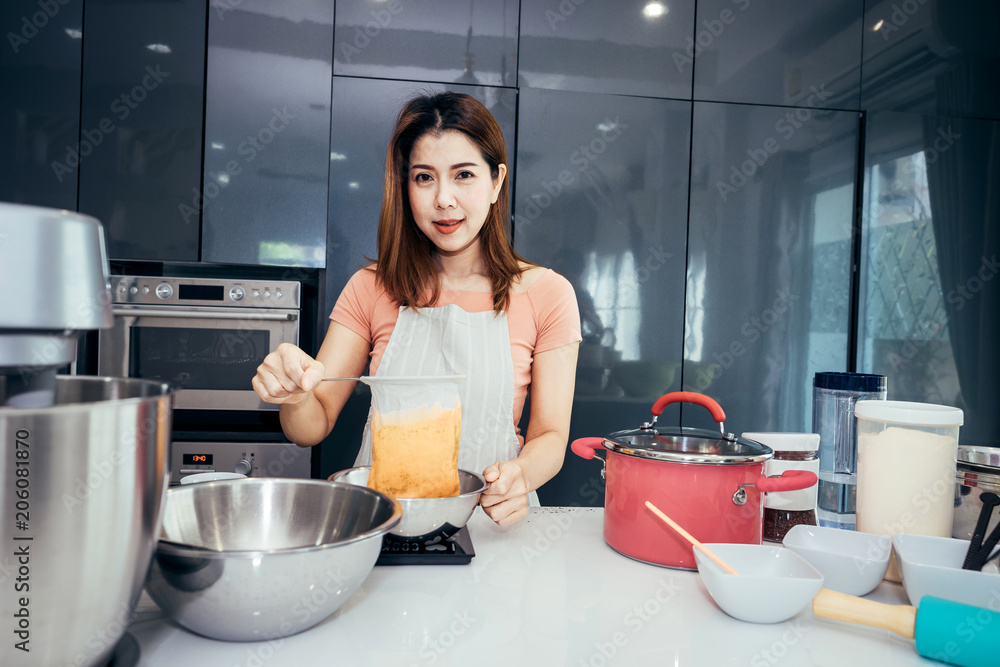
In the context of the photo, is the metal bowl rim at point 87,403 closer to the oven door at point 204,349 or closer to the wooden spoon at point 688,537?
the wooden spoon at point 688,537

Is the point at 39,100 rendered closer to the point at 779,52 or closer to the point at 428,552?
the point at 428,552

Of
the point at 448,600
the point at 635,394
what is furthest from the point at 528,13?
the point at 448,600

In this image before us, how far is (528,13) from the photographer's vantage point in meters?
2.22

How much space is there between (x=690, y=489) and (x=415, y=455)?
1.17 ft

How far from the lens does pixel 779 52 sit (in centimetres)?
→ 234

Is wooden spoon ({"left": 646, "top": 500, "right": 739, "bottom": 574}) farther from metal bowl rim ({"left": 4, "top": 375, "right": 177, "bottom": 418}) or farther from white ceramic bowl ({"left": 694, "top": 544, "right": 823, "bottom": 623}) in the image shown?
metal bowl rim ({"left": 4, "top": 375, "right": 177, "bottom": 418})

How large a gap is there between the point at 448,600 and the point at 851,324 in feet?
7.25

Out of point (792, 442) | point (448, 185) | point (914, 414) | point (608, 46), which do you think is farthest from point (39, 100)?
point (914, 414)

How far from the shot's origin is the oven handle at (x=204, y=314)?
202cm

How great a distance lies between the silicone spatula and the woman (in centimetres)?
72

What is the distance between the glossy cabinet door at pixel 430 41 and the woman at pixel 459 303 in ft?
2.83

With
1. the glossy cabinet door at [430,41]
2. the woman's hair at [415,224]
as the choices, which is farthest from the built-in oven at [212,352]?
the glossy cabinet door at [430,41]

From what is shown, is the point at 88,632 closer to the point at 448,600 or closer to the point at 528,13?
the point at 448,600

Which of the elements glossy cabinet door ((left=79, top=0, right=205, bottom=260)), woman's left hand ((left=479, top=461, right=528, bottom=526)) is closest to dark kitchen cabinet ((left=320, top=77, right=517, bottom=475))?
glossy cabinet door ((left=79, top=0, right=205, bottom=260))
